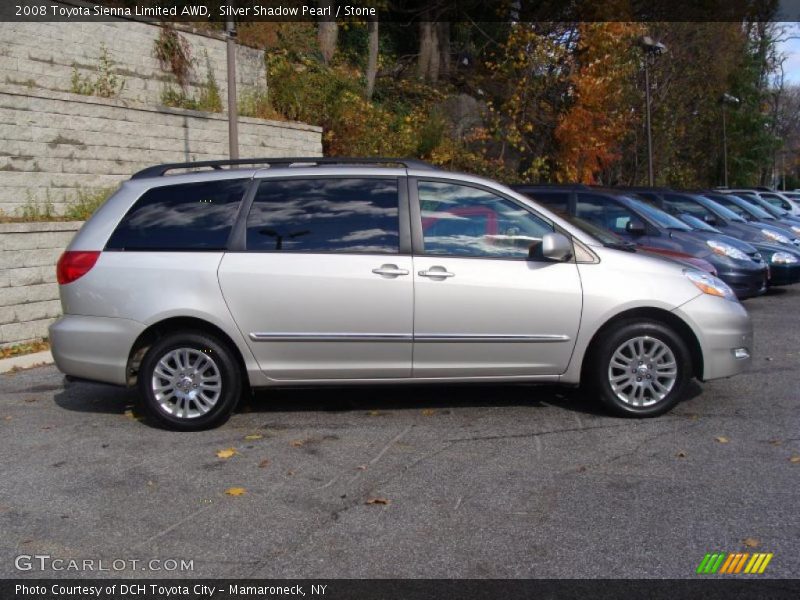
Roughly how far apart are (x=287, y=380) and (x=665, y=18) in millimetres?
28219

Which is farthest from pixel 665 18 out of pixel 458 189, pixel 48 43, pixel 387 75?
pixel 458 189

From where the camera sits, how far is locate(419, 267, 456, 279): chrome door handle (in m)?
6.26

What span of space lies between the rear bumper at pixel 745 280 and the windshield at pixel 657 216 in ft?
2.76

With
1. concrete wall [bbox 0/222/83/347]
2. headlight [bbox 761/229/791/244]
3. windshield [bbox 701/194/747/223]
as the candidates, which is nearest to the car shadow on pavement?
concrete wall [bbox 0/222/83/347]

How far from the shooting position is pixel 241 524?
181 inches

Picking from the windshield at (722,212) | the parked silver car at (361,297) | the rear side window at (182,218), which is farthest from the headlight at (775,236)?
the rear side window at (182,218)

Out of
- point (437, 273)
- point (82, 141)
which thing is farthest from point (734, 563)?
point (82, 141)

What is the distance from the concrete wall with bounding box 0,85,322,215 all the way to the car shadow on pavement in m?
4.18

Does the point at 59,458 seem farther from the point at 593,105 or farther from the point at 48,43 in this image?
the point at 593,105

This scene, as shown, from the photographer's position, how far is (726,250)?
12.0m

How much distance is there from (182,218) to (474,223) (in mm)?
2123

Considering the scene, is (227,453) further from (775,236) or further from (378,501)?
(775,236)

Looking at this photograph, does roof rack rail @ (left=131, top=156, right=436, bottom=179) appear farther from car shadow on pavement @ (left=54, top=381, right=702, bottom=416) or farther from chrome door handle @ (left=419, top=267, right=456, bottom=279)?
car shadow on pavement @ (left=54, top=381, right=702, bottom=416)

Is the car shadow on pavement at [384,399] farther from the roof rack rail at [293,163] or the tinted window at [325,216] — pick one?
the roof rack rail at [293,163]
